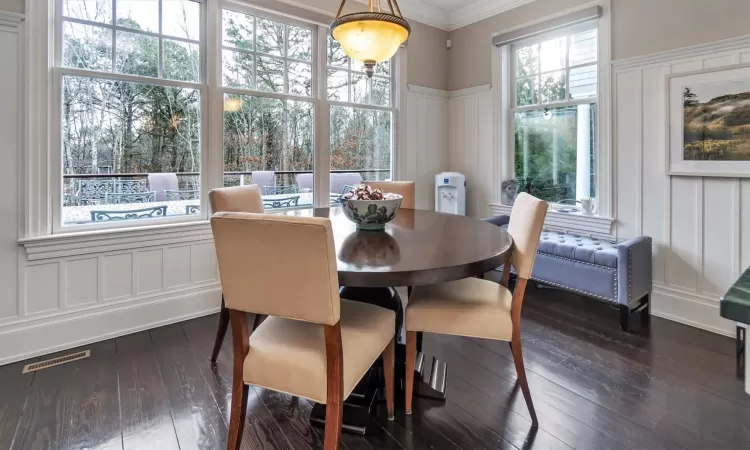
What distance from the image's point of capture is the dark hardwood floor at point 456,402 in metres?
1.74

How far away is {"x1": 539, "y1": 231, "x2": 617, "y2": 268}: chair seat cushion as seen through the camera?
3002mm

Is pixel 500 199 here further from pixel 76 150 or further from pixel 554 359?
pixel 76 150

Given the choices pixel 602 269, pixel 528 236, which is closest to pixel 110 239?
pixel 528 236

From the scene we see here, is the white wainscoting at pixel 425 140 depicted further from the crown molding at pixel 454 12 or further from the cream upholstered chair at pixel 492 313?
the cream upholstered chair at pixel 492 313

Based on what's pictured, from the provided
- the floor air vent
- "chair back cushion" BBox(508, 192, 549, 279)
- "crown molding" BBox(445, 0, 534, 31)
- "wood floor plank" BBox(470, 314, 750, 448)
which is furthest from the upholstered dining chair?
"crown molding" BBox(445, 0, 534, 31)

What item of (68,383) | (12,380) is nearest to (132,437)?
(68,383)

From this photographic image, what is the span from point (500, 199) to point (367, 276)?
3.32 meters

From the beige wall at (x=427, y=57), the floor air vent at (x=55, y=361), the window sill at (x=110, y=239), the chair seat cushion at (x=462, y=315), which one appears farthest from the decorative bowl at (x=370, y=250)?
the beige wall at (x=427, y=57)

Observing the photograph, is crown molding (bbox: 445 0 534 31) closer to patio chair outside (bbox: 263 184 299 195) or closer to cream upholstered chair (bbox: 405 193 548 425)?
patio chair outside (bbox: 263 184 299 195)

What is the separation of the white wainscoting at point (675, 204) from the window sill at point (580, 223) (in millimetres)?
102

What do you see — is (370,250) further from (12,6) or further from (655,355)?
(12,6)

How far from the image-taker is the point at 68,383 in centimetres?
220

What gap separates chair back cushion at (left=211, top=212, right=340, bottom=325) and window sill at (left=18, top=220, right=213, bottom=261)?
6.04 feet

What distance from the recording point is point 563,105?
3832 millimetres
